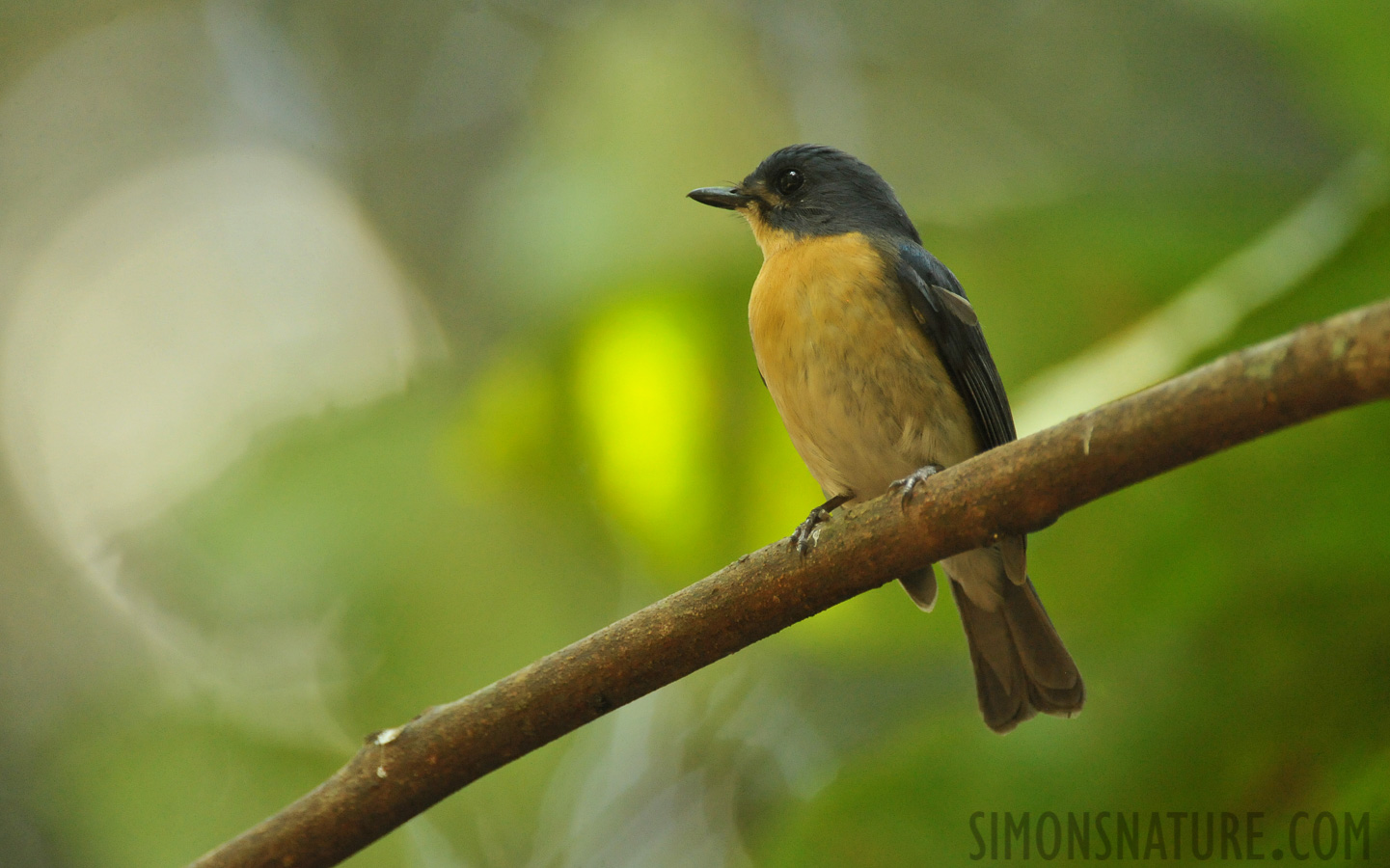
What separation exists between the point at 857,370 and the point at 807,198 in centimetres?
72

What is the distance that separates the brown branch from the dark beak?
4.96 feet

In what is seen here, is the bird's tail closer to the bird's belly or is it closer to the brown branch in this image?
the bird's belly

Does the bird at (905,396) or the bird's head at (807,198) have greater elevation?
the bird's head at (807,198)

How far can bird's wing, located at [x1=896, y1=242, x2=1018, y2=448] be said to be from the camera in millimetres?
2609

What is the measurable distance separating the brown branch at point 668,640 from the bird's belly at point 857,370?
77 centimetres

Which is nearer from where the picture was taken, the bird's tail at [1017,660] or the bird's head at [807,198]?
the bird's tail at [1017,660]

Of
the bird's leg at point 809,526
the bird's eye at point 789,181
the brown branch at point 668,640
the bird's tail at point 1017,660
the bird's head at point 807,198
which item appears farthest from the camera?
the bird's eye at point 789,181

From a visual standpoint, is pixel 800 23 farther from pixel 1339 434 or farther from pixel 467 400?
pixel 1339 434

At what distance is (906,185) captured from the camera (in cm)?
434

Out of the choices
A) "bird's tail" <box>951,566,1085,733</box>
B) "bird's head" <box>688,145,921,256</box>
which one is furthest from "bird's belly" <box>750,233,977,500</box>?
"bird's tail" <box>951,566,1085,733</box>

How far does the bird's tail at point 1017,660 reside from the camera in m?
2.54

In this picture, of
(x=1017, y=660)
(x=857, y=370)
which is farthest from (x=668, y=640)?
(x=1017, y=660)

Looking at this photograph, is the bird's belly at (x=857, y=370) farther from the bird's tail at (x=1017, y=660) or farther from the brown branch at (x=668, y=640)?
the brown branch at (x=668, y=640)

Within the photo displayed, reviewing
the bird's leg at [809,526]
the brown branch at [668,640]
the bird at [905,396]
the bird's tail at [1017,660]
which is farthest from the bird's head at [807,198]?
the brown branch at [668,640]
